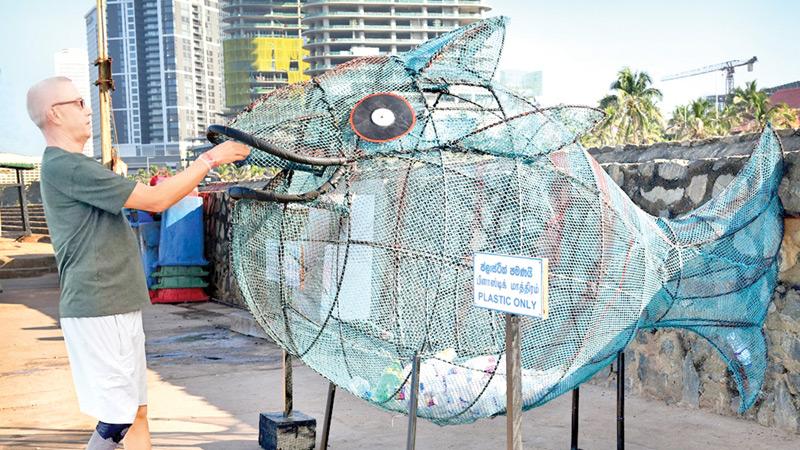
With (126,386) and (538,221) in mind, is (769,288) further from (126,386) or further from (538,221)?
(126,386)

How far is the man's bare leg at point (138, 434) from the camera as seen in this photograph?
4.10 meters

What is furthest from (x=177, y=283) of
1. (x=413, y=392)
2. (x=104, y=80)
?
(x=413, y=392)

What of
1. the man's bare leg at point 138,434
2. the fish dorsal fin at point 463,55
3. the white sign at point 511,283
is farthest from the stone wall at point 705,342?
the man's bare leg at point 138,434

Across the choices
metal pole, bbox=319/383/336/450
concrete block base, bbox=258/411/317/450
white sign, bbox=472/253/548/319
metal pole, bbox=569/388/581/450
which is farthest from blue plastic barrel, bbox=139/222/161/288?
white sign, bbox=472/253/548/319

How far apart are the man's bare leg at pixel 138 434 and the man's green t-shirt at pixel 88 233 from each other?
1.78ft

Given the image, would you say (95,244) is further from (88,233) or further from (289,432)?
(289,432)

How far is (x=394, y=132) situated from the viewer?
398 centimetres

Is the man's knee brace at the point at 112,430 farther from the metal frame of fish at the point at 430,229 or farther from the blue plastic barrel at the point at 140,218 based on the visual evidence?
the blue plastic barrel at the point at 140,218

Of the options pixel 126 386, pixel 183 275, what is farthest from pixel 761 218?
pixel 183 275

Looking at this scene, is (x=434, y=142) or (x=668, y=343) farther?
(x=668, y=343)

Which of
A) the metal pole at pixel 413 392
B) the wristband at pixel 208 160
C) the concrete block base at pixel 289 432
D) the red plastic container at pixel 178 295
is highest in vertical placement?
the wristband at pixel 208 160

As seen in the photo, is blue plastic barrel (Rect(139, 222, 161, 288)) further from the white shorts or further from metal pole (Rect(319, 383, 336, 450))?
the white shorts

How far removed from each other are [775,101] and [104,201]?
255 feet

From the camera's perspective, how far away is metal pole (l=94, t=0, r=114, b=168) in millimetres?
15703
